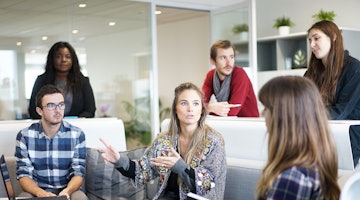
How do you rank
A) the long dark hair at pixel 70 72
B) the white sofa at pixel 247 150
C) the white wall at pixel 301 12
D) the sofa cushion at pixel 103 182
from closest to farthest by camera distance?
the white sofa at pixel 247 150 < the sofa cushion at pixel 103 182 < the long dark hair at pixel 70 72 < the white wall at pixel 301 12

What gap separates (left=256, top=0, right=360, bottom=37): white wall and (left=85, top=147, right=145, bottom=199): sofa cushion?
4504 millimetres

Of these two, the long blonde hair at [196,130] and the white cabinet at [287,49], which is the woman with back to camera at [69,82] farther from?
the white cabinet at [287,49]

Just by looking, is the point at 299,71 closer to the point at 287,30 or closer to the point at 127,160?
the point at 287,30

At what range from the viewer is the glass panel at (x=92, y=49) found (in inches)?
202

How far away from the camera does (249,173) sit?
2.57m

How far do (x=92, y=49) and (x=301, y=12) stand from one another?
3.15 meters

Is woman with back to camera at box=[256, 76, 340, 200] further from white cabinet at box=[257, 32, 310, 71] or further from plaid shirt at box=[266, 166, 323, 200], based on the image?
white cabinet at box=[257, 32, 310, 71]

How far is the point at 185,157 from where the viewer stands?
8.46ft

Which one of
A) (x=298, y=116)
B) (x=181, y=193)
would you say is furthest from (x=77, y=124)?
(x=298, y=116)

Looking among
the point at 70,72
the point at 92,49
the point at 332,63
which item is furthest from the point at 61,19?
the point at 332,63

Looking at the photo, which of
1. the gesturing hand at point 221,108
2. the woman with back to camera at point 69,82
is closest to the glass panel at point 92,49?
the woman with back to camera at point 69,82

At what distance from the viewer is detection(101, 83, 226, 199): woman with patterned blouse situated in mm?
2424

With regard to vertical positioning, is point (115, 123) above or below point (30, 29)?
below

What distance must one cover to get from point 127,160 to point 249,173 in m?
0.64
